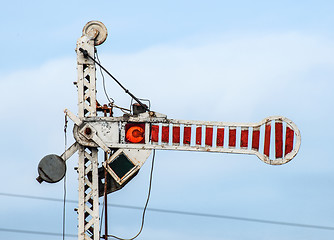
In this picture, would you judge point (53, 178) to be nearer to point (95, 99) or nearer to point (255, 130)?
point (95, 99)

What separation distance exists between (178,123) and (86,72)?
2.82 meters

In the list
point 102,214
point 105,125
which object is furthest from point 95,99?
point 102,214

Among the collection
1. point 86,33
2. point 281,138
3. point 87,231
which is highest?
point 86,33

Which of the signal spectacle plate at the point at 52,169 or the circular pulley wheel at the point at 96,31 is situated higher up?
the circular pulley wheel at the point at 96,31

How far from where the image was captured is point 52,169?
37.8 meters

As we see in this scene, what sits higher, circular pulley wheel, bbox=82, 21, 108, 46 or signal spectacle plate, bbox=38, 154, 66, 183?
circular pulley wheel, bbox=82, 21, 108, 46

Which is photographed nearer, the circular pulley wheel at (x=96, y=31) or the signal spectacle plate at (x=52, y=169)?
the signal spectacle plate at (x=52, y=169)

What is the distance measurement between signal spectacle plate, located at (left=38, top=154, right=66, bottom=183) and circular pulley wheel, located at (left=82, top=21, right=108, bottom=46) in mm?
3276

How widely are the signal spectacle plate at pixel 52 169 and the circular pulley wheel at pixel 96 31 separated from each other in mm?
3276

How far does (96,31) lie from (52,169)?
3.83 m

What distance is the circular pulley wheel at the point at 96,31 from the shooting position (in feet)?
126

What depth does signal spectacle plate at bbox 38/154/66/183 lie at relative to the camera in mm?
37750

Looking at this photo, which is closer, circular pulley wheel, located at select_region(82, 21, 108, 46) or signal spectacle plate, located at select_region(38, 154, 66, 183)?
signal spectacle plate, located at select_region(38, 154, 66, 183)

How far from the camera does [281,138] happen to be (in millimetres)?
37469
